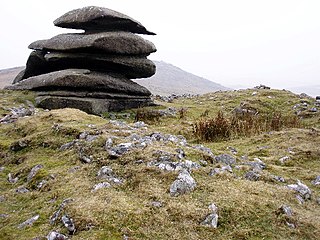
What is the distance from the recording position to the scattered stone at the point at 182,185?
6.55 meters

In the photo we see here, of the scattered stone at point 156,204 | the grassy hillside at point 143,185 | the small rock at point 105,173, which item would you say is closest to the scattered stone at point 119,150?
the grassy hillside at point 143,185

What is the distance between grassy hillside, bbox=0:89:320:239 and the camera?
5629 mm

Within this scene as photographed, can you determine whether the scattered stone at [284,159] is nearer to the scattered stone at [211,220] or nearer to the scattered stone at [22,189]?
the scattered stone at [211,220]

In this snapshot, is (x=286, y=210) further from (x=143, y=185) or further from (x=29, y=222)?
(x=29, y=222)

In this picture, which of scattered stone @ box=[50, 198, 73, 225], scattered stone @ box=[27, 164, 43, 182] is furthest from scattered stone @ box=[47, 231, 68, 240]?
scattered stone @ box=[27, 164, 43, 182]

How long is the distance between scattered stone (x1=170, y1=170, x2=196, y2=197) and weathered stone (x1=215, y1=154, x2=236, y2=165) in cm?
206

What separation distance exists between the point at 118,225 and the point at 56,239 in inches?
39.4

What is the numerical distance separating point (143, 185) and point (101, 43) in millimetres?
15920

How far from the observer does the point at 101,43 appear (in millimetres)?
21078

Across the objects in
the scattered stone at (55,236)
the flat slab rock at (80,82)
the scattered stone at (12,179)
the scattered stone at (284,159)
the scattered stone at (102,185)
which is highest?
the flat slab rock at (80,82)

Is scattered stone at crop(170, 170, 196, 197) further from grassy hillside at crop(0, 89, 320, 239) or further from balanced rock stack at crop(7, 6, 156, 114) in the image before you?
balanced rock stack at crop(7, 6, 156, 114)

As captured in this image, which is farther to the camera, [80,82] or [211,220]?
[80,82]

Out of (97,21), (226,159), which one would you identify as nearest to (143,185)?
(226,159)

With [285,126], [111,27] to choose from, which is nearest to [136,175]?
[285,126]
